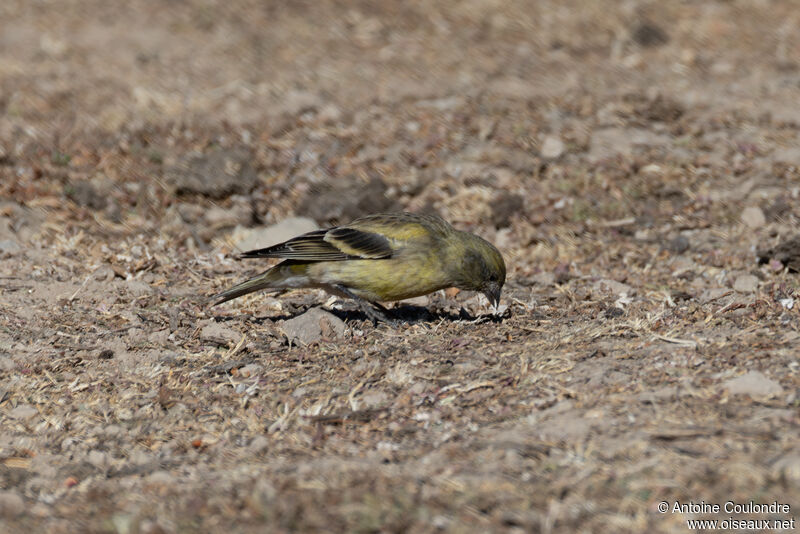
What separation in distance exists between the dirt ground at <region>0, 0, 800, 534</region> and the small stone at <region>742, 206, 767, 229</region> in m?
0.03

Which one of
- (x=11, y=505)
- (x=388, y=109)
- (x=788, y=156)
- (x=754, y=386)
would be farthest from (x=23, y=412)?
(x=788, y=156)

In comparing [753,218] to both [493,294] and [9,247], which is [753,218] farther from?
[9,247]

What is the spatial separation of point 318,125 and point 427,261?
4182mm

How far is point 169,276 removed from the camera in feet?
26.6

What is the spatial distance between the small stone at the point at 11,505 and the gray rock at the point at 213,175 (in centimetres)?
489

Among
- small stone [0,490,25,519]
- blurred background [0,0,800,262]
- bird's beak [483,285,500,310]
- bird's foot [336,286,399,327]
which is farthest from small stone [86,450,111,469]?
blurred background [0,0,800,262]

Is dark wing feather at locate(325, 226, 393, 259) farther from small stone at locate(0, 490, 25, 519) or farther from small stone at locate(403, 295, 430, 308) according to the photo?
small stone at locate(0, 490, 25, 519)

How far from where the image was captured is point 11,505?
15.4ft

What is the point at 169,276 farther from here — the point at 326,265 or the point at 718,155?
the point at 718,155

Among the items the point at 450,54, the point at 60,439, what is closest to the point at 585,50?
the point at 450,54

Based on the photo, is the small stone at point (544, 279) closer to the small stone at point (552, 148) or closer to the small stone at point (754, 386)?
the small stone at point (552, 148)

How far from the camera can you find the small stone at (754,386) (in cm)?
521

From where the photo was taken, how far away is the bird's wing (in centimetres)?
709

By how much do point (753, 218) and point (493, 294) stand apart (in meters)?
3.12
